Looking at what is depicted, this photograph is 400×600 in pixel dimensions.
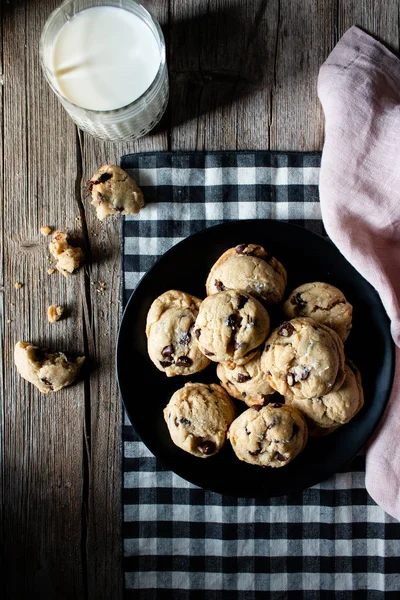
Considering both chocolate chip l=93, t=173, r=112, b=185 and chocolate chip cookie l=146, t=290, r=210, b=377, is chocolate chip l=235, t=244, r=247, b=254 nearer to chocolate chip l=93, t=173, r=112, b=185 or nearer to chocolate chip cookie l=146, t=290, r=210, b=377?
chocolate chip cookie l=146, t=290, r=210, b=377

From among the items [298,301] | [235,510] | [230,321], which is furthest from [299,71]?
[235,510]

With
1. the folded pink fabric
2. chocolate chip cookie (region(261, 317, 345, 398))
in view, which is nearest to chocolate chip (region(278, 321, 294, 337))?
chocolate chip cookie (region(261, 317, 345, 398))

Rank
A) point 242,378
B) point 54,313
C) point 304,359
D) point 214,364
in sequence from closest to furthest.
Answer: point 304,359
point 242,378
point 214,364
point 54,313

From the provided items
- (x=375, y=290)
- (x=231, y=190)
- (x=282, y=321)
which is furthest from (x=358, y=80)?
(x=282, y=321)

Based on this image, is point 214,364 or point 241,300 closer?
point 241,300

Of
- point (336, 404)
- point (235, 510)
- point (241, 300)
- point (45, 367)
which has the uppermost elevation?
point (241, 300)

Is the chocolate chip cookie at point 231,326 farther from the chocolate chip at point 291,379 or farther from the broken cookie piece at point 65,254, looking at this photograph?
the broken cookie piece at point 65,254

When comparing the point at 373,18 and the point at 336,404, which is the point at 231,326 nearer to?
the point at 336,404
